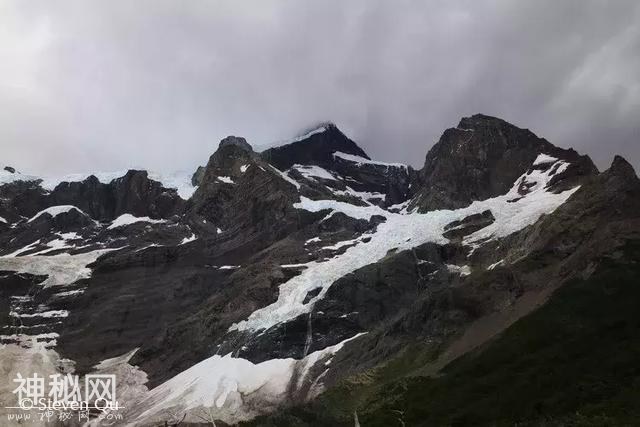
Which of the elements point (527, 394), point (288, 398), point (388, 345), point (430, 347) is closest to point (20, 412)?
point (288, 398)

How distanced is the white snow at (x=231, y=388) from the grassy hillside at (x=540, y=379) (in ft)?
71.6

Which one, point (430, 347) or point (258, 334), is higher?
point (258, 334)

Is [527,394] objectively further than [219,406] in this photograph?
No

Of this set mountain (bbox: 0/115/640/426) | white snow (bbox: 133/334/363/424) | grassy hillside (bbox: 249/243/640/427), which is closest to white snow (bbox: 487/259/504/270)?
mountain (bbox: 0/115/640/426)

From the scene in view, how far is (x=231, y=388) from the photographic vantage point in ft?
493

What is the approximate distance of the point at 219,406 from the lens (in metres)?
144

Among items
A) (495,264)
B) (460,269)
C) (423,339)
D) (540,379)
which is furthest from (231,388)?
(540,379)

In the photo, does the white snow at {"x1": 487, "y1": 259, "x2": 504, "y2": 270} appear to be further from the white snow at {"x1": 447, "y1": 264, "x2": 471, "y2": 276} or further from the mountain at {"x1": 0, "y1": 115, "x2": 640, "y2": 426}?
the white snow at {"x1": 447, "y1": 264, "x2": 471, "y2": 276}

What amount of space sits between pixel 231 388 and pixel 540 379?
76544mm

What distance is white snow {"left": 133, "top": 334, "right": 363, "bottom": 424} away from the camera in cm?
14112

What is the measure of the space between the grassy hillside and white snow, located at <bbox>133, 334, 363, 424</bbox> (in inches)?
859

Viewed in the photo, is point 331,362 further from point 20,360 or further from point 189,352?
point 20,360

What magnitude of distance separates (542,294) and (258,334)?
241 ft

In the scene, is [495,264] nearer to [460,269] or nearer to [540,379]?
[460,269]
